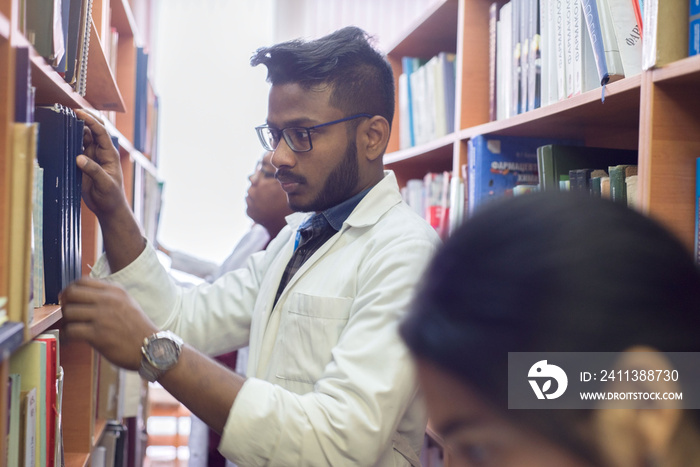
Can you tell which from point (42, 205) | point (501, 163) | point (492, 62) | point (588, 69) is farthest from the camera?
point (492, 62)

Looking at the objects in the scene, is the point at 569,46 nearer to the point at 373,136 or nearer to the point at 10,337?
the point at 373,136

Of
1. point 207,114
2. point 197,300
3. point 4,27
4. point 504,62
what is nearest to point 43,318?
point 4,27

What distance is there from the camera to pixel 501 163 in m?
1.59

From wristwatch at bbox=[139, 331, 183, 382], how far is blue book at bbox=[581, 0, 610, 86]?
2.78 feet

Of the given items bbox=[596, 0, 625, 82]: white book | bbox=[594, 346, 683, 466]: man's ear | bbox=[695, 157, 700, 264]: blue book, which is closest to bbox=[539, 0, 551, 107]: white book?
bbox=[596, 0, 625, 82]: white book

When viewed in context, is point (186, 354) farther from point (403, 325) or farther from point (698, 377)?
point (698, 377)

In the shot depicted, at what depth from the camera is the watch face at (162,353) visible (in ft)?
2.88

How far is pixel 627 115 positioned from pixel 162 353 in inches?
39.0

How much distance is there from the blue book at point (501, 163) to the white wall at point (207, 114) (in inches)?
78.6

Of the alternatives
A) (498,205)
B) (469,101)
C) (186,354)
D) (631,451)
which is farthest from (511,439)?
(469,101)

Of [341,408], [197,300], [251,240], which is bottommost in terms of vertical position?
[341,408]

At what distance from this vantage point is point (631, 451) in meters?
0.47

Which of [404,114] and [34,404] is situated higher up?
[404,114]

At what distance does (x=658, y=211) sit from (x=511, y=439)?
0.59 m
